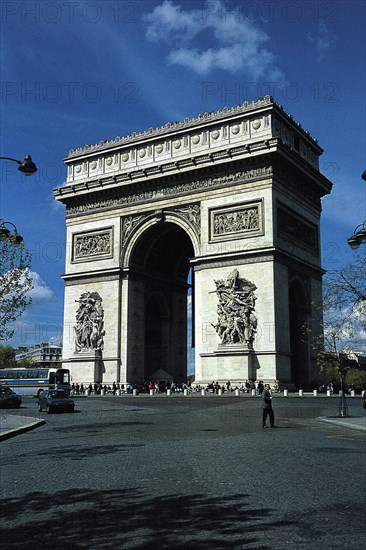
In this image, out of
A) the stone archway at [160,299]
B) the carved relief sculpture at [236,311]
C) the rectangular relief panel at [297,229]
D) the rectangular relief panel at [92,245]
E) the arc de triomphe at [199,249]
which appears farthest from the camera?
the rectangular relief panel at [92,245]

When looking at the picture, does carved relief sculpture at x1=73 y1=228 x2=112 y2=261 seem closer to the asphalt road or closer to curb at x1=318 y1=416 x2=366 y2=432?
curb at x1=318 y1=416 x2=366 y2=432

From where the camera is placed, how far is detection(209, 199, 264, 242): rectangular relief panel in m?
41.1

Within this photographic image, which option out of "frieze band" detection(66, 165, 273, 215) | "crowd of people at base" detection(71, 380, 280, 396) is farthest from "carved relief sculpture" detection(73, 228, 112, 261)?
"crowd of people at base" detection(71, 380, 280, 396)

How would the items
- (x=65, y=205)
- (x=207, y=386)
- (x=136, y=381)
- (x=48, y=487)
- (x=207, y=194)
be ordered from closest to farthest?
(x=48, y=487) < (x=207, y=386) < (x=207, y=194) < (x=136, y=381) < (x=65, y=205)

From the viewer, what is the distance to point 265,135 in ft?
135

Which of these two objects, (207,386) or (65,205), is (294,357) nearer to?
(207,386)

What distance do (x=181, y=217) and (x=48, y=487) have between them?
121ft

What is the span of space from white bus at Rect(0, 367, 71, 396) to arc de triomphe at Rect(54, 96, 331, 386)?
10.1 feet

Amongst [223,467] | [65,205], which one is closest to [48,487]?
[223,467]

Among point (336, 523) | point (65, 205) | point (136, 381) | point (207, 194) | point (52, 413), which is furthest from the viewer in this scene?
→ point (65, 205)

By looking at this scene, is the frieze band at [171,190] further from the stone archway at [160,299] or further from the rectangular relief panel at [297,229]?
the rectangular relief panel at [297,229]

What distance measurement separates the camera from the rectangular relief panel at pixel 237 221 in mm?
41094

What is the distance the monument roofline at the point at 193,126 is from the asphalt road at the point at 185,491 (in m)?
29.8

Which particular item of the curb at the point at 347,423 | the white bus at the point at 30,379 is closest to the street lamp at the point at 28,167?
the curb at the point at 347,423
